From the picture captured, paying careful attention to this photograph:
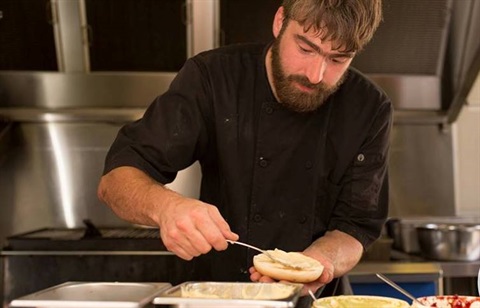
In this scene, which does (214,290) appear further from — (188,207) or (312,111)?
(312,111)

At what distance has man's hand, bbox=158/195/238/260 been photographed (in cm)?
136

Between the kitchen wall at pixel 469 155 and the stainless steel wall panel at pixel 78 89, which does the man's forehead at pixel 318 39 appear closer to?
the stainless steel wall panel at pixel 78 89

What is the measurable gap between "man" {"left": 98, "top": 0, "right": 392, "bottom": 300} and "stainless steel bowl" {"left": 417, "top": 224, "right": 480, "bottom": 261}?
0.97 metres

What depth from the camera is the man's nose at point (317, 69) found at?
72.1 inches

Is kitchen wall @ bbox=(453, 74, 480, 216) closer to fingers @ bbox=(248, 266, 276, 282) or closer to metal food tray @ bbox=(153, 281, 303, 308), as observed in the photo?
fingers @ bbox=(248, 266, 276, 282)

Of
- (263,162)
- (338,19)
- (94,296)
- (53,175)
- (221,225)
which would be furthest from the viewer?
(53,175)

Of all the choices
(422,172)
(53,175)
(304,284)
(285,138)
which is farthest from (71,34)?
(304,284)

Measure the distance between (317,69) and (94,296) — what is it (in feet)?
3.14

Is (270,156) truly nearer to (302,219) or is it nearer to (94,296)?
(302,219)

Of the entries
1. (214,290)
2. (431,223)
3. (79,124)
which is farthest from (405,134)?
(214,290)

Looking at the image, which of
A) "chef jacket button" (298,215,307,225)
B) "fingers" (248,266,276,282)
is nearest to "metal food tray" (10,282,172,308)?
"fingers" (248,266,276,282)

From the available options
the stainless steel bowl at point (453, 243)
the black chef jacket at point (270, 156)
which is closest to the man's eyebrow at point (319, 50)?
the black chef jacket at point (270, 156)

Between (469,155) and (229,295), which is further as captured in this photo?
(469,155)

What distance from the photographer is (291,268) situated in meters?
1.48
